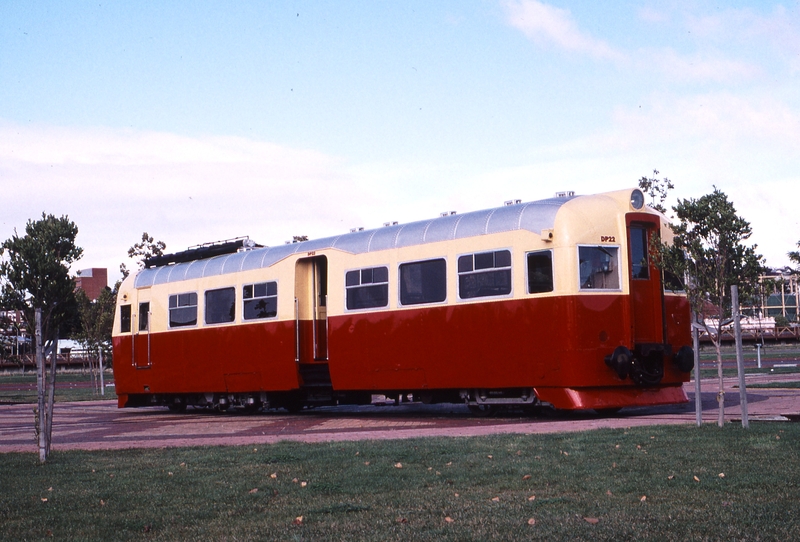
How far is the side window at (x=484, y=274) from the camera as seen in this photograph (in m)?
16.4

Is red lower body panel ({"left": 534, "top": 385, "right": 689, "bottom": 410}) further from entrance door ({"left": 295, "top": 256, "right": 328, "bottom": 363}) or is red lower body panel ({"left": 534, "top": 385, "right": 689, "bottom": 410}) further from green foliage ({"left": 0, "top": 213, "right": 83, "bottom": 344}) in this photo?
green foliage ({"left": 0, "top": 213, "right": 83, "bottom": 344})

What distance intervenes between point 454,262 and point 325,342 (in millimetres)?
4557

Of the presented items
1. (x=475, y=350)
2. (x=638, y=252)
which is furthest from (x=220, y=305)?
(x=638, y=252)

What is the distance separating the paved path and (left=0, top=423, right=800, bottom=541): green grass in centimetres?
225

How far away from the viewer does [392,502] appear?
778cm

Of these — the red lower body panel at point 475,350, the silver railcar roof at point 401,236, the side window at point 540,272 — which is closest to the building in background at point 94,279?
the silver railcar roof at point 401,236

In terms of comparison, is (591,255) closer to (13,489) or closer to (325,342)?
(325,342)

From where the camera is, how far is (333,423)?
17875 mm

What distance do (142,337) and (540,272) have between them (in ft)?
41.6

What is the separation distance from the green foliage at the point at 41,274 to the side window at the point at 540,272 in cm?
1939

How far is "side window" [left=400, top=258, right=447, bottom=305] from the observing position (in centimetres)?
1739

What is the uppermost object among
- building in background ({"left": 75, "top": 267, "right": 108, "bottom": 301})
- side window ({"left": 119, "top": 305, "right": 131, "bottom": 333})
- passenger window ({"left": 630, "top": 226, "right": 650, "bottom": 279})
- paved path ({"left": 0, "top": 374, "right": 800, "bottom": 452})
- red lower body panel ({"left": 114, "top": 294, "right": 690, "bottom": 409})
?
building in background ({"left": 75, "top": 267, "right": 108, "bottom": 301})

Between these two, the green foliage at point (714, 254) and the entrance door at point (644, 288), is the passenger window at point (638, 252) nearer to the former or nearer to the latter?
the entrance door at point (644, 288)

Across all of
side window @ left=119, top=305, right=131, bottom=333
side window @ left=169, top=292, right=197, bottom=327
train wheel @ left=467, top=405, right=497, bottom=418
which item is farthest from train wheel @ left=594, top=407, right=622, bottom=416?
side window @ left=119, top=305, right=131, bottom=333
